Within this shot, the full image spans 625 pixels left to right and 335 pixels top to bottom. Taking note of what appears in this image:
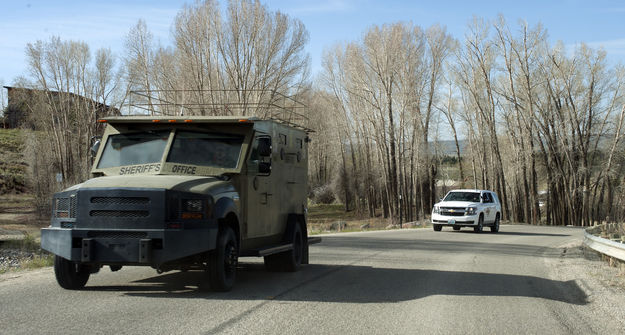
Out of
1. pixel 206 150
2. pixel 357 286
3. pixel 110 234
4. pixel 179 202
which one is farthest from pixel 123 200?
pixel 357 286

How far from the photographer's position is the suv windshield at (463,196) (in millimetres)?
28094

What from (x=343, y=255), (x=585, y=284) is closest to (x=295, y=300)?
(x=585, y=284)

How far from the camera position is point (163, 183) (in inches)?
335

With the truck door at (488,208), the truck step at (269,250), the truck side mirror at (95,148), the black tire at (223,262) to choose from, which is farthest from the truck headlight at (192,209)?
the truck door at (488,208)

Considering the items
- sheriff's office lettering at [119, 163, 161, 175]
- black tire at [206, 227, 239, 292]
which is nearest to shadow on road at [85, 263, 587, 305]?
black tire at [206, 227, 239, 292]

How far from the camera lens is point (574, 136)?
52.5m

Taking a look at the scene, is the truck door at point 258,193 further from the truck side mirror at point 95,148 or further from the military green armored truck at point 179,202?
the truck side mirror at point 95,148

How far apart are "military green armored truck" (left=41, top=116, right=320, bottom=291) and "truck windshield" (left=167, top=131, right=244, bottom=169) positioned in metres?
0.02

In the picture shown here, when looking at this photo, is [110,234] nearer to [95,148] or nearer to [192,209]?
[192,209]

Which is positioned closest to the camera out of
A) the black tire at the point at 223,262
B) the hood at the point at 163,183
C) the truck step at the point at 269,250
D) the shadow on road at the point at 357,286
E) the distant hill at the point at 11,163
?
the hood at the point at 163,183

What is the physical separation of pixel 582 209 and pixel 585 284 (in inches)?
1809

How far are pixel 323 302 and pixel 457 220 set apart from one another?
19544 mm

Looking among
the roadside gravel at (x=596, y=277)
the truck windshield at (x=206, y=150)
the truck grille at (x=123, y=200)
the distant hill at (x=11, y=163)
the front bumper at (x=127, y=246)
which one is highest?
the distant hill at (x=11, y=163)

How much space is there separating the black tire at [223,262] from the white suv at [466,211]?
19254mm
